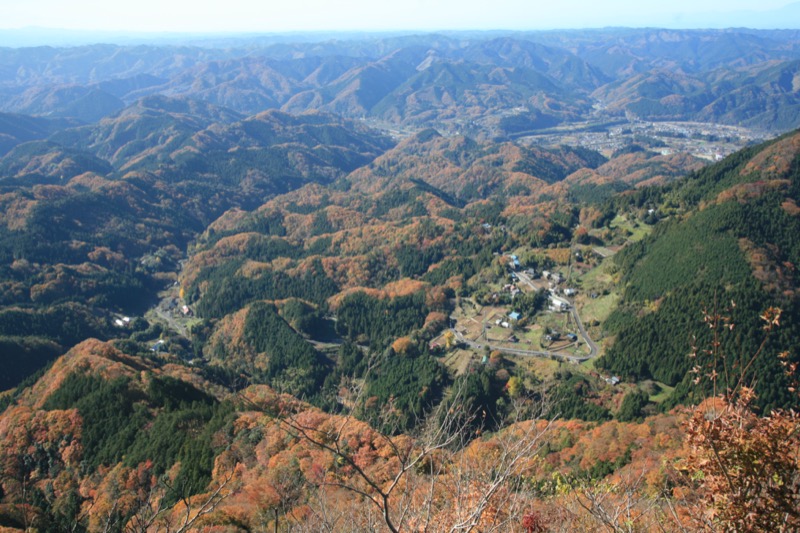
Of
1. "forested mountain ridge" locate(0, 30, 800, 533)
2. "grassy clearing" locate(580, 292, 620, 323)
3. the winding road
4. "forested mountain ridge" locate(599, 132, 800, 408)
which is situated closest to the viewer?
"forested mountain ridge" locate(0, 30, 800, 533)

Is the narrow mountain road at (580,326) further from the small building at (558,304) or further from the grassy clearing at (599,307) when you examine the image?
the grassy clearing at (599,307)

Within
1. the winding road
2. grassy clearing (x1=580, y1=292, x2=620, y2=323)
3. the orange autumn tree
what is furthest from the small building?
the orange autumn tree

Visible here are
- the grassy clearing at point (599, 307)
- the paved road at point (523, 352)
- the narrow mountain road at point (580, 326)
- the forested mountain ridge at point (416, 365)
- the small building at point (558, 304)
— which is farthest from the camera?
the small building at point (558, 304)

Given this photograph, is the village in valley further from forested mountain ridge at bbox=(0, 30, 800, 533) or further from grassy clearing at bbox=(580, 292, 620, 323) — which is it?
forested mountain ridge at bbox=(0, 30, 800, 533)

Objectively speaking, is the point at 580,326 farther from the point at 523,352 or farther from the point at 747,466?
the point at 747,466

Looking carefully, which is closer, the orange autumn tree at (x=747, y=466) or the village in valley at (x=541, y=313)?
the orange autumn tree at (x=747, y=466)

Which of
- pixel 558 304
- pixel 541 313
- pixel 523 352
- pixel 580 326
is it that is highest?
pixel 558 304

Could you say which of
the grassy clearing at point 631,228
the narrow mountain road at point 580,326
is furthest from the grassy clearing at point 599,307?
the grassy clearing at point 631,228

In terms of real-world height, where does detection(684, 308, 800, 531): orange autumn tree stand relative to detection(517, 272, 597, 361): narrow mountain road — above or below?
above

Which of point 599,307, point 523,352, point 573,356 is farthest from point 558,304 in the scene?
point 573,356

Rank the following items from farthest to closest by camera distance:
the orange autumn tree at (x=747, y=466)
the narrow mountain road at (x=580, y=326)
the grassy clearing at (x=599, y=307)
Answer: the grassy clearing at (x=599, y=307)
the narrow mountain road at (x=580, y=326)
the orange autumn tree at (x=747, y=466)

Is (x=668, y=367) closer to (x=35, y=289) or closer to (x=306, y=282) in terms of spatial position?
(x=306, y=282)

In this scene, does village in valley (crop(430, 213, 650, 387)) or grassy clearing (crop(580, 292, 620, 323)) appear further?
grassy clearing (crop(580, 292, 620, 323))
